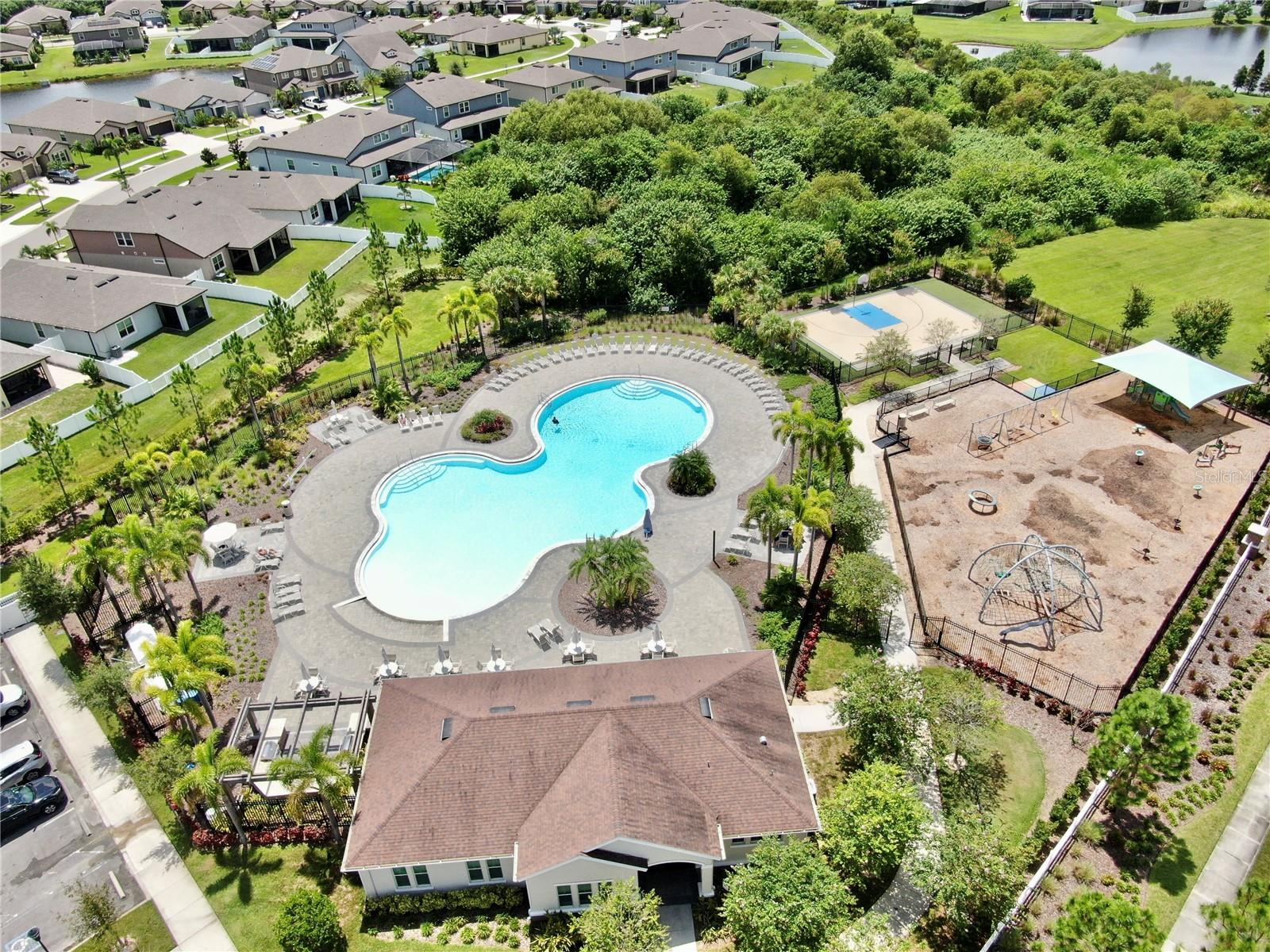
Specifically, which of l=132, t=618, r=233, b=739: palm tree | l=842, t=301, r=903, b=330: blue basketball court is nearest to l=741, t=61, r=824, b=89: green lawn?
l=842, t=301, r=903, b=330: blue basketball court

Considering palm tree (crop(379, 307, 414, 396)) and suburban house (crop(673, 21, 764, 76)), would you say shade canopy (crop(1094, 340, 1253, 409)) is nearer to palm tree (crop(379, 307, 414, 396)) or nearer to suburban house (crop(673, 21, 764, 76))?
palm tree (crop(379, 307, 414, 396))

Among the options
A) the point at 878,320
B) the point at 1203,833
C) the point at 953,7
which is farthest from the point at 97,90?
the point at 1203,833

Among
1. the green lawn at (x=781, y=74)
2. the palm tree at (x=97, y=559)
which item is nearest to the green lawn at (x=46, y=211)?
the palm tree at (x=97, y=559)

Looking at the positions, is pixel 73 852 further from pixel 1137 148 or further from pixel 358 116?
pixel 1137 148

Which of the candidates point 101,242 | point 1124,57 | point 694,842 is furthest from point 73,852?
point 1124,57

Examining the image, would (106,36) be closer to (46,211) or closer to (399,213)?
(46,211)
